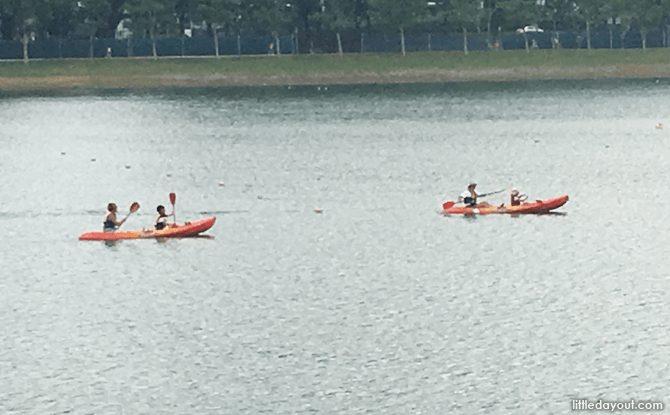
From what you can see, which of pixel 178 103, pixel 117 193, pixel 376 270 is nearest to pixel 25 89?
pixel 178 103

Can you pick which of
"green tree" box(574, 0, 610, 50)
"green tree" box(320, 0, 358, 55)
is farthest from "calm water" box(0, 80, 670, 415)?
"green tree" box(574, 0, 610, 50)

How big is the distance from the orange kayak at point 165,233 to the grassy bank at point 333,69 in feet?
308

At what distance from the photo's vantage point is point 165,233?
171 feet

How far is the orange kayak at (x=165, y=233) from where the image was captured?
52.2m

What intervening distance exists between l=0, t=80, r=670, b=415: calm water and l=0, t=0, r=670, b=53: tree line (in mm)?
66427

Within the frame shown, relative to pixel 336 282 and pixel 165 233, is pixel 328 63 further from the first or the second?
pixel 336 282

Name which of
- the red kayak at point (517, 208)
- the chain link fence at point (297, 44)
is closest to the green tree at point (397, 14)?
the chain link fence at point (297, 44)

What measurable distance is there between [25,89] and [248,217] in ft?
324

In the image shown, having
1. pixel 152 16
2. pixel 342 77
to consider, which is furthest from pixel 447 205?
pixel 152 16

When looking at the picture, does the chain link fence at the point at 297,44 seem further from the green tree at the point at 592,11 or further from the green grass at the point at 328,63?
the green grass at the point at 328,63

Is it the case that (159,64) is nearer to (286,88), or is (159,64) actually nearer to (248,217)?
(286,88)

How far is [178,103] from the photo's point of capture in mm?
134875

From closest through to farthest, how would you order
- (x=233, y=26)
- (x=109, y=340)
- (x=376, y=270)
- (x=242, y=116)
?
(x=109, y=340) → (x=376, y=270) → (x=242, y=116) → (x=233, y=26)

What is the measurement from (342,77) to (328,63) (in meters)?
2.86
